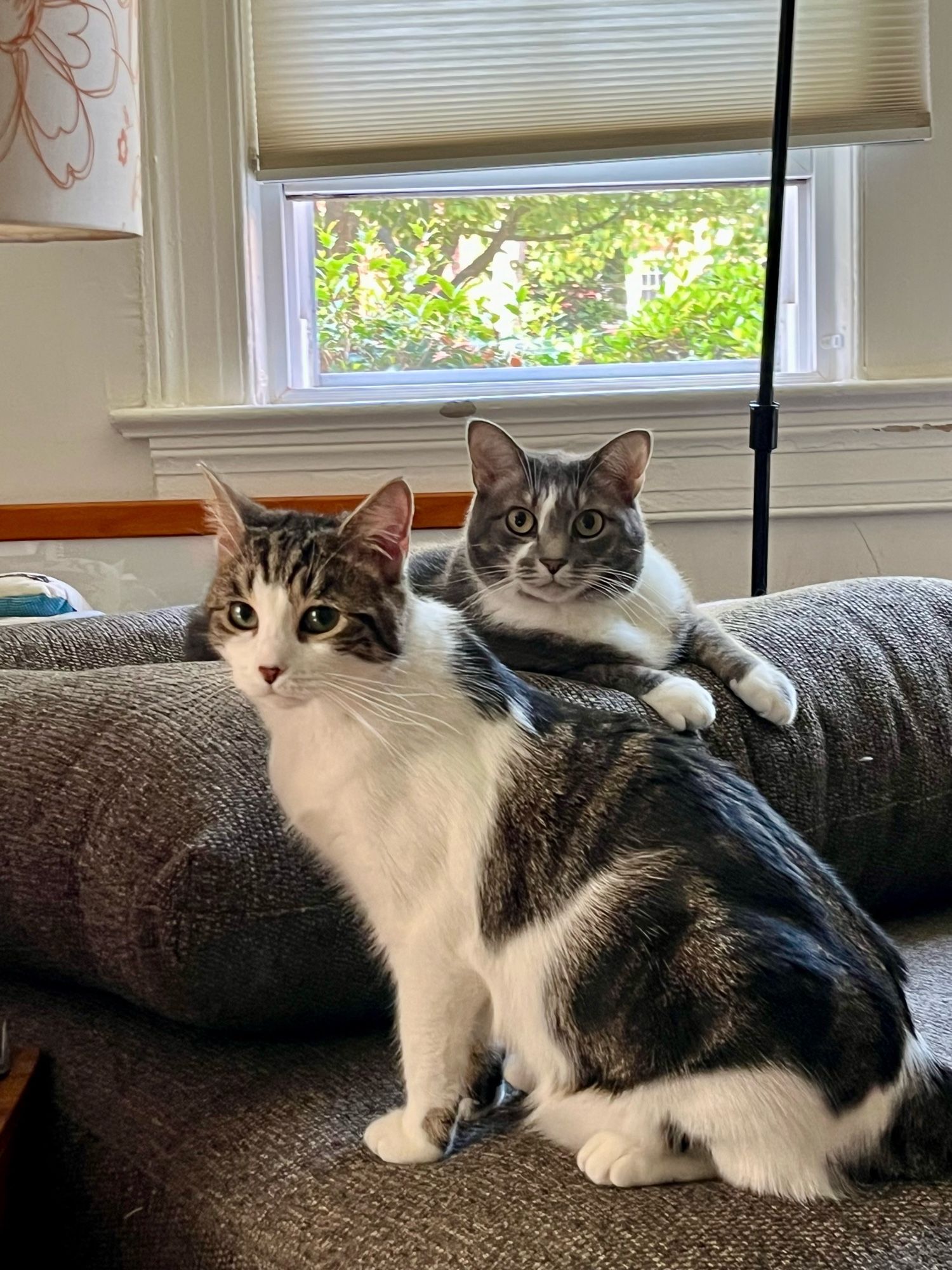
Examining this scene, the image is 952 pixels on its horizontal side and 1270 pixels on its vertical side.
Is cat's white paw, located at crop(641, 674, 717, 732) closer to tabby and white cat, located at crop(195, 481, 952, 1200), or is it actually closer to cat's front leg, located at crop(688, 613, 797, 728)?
cat's front leg, located at crop(688, 613, 797, 728)

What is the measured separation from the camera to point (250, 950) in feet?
3.13

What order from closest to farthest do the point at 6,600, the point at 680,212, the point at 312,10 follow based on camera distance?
the point at 6,600 < the point at 312,10 < the point at 680,212

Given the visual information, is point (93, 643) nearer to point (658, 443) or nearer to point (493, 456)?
point (493, 456)

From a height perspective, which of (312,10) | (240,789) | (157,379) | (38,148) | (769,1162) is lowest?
(769,1162)

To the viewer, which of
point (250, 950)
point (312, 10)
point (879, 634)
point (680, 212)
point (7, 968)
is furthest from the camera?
point (680, 212)

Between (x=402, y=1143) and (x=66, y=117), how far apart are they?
0.92 meters

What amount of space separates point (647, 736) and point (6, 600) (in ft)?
3.63

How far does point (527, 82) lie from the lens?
7.40 feet

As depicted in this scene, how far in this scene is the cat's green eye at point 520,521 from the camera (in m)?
1.48

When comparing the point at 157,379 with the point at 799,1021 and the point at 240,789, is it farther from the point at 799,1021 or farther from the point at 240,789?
the point at 799,1021

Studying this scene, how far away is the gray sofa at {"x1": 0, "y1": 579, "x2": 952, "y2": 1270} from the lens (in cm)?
80

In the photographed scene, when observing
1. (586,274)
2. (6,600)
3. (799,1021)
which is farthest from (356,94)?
(799,1021)

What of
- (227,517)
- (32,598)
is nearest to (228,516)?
(227,517)

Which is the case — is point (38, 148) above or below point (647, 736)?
above
